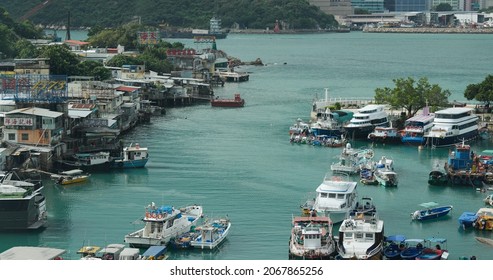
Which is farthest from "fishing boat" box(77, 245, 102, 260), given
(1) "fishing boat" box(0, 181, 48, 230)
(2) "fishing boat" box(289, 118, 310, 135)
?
(2) "fishing boat" box(289, 118, 310, 135)

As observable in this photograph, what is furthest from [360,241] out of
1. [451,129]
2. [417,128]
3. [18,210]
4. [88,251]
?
[417,128]

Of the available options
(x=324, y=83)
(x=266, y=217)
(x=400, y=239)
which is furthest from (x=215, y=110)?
(x=400, y=239)

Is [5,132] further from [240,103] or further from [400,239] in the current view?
[240,103]

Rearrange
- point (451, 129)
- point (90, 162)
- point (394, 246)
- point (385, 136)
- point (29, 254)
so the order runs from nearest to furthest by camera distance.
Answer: point (29, 254) < point (394, 246) < point (90, 162) < point (451, 129) < point (385, 136)

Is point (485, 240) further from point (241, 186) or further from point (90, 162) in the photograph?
point (90, 162)

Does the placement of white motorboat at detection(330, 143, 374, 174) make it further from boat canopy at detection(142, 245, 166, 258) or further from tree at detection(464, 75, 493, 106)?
tree at detection(464, 75, 493, 106)

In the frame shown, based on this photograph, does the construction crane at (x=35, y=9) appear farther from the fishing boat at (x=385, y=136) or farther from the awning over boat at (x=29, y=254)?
the awning over boat at (x=29, y=254)

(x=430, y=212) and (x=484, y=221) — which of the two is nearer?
(x=484, y=221)
